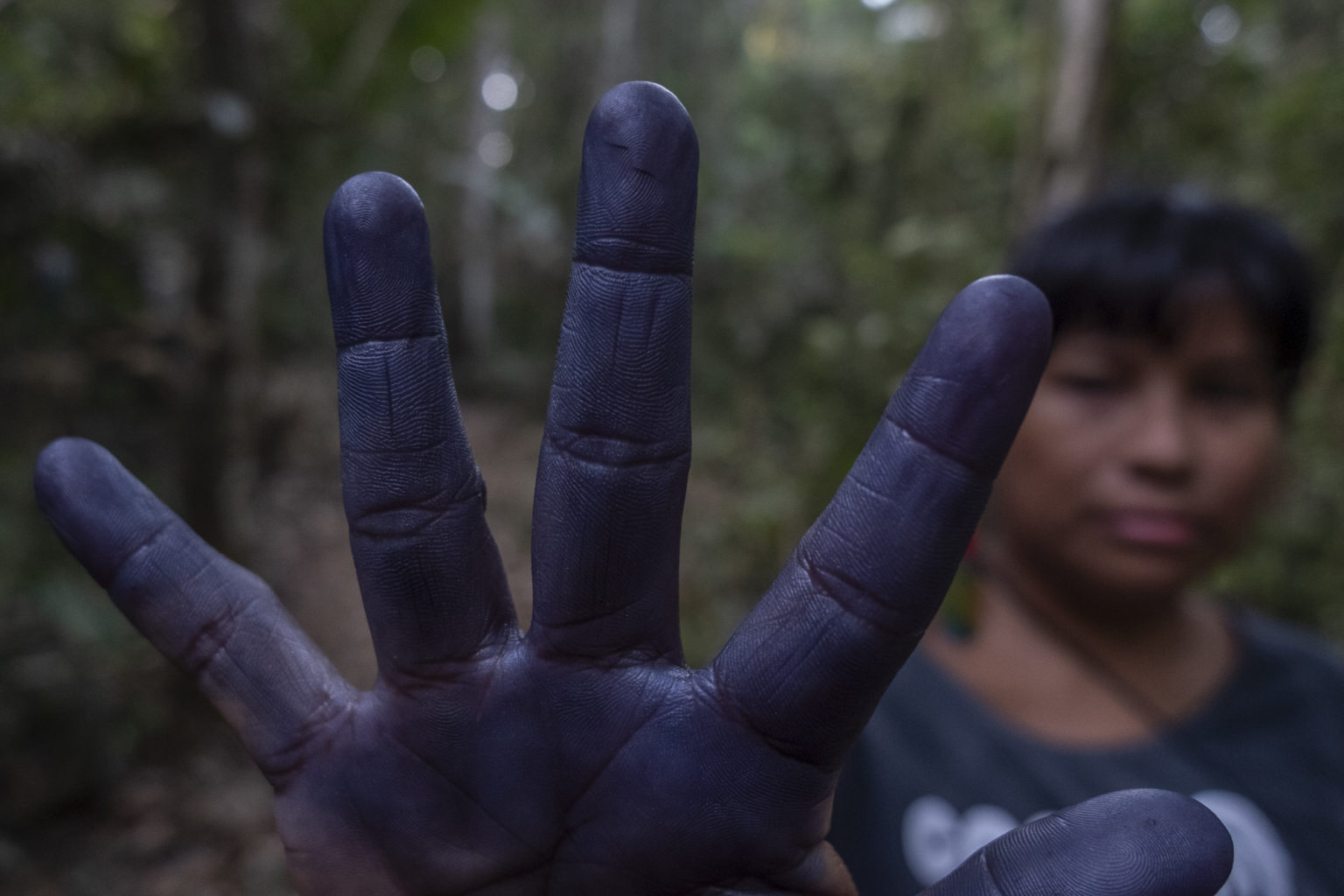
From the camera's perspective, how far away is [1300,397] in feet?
8.98

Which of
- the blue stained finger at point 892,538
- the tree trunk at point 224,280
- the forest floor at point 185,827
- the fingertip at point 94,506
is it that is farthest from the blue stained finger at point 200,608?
the tree trunk at point 224,280

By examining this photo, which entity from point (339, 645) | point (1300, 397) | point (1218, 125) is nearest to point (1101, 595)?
point (1300, 397)

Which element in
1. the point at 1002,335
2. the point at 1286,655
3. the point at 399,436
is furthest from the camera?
the point at 1286,655

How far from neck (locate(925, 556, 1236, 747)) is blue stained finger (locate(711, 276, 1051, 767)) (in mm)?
939

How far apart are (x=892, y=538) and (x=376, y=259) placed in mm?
488

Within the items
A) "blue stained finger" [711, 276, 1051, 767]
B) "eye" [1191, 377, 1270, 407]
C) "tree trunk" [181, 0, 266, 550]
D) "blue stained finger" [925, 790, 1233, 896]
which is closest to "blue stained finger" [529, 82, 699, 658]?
"blue stained finger" [711, 276, 1051, 767]

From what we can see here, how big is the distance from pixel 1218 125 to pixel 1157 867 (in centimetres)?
338

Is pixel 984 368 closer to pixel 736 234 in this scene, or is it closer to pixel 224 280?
pixel 224 280

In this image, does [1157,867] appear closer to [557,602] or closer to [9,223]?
[557,602]

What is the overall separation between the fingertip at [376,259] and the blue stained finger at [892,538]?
0.40 meters

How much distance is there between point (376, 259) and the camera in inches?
27.2

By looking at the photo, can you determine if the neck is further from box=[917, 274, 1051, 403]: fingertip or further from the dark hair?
box=[917, 274, 1051, 403]: fingertip

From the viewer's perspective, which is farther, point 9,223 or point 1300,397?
Answer: point 1300,397

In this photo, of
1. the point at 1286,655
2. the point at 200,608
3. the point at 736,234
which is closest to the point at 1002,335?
the point at 200,608
